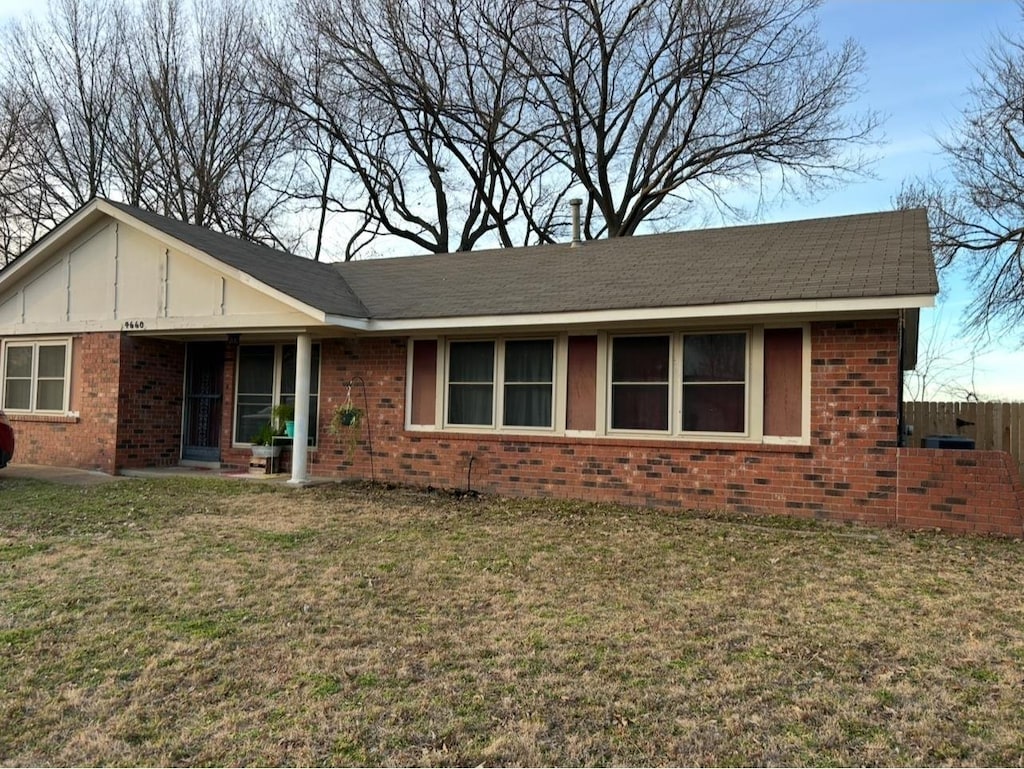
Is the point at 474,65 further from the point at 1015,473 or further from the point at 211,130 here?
the point at 1015,473

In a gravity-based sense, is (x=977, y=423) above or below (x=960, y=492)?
above

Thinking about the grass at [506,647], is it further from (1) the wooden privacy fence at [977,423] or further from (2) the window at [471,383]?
(1) the wooden privacy fence at [977,423]

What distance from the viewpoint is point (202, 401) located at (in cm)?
1277

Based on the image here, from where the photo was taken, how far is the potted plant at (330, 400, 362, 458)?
1072 cm

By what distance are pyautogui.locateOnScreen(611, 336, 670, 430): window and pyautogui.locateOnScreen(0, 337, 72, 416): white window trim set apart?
928 cm

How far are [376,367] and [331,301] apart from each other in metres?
1.17

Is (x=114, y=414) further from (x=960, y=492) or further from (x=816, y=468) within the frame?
(x=960, y=492)

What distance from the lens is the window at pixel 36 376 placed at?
12.5m


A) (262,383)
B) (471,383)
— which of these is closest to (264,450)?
(262,383)

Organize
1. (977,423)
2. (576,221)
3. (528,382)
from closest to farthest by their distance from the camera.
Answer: (528,382), (977,423), (576,221)

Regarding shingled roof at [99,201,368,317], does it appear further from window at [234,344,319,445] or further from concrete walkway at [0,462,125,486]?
concrete walkway at [0,462,125,486]

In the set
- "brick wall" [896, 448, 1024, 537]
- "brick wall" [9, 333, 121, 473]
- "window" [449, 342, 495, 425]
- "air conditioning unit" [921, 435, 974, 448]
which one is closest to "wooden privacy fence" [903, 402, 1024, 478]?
"air conditioning unit" [921, 435, 974, 448]

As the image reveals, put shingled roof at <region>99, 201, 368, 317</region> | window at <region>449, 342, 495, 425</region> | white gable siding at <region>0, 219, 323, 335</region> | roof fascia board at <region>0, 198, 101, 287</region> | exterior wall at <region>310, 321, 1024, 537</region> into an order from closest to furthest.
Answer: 1. exterior wall at <region>310, 321, 1024, 537</region>
2. window at <region>449, 342, 495, 425</region>
3. shingled roof at <region>99, 201, 368, 317</region>
4. white gable siding at <region>0, 219, 323, 335</region>
5. roof fascia board at <region>0, 198, 101, 287</region>

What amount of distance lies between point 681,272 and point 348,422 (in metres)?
5.24
